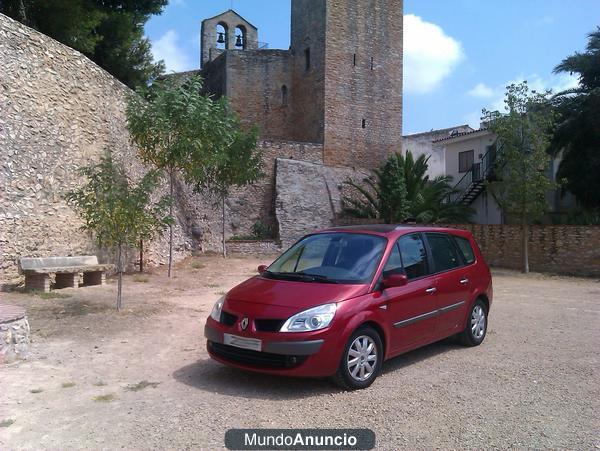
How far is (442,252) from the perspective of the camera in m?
6.46

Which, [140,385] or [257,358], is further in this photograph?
[140,385]

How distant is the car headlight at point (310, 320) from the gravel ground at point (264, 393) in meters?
0.63

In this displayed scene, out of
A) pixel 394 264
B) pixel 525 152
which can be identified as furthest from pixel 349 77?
pixel 394 264

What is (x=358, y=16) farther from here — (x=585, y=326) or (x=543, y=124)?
(x=585, y=326)

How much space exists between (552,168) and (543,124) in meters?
10.3

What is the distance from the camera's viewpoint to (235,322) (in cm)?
502

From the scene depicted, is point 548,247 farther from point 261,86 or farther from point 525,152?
point 261,86

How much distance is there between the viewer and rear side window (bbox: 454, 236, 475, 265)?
271 inches

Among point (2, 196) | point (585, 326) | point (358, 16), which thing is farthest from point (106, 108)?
point (358, 16)

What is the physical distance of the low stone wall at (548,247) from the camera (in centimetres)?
1622

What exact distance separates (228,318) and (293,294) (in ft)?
2.28

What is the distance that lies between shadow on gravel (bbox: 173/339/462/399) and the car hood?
78 cm

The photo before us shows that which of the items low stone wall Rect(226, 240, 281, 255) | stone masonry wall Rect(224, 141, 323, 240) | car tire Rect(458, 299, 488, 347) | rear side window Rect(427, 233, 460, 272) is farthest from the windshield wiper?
stone masonry wall Rect(224, 141, 323, 240)

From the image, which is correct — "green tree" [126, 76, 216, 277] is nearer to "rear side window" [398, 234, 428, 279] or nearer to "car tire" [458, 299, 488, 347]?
"rear side window" [398, 234, 428, 279]
